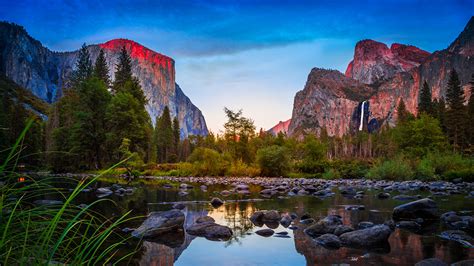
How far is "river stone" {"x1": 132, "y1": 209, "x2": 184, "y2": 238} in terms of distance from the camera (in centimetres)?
705

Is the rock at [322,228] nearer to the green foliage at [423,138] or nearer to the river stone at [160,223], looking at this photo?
the river stone at [160,223]

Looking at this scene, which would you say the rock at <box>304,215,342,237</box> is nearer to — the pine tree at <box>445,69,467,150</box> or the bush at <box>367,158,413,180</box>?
the bush at <box>367,158,413,180</box>

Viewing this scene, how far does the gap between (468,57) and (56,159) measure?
20935 cm

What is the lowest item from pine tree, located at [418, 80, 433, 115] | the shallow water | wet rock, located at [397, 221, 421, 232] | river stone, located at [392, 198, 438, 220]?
the shallow water

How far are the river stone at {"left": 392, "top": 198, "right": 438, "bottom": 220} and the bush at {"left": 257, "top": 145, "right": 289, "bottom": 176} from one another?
79.8 feet

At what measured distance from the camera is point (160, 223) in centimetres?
736

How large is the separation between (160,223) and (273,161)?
2640 centimetres

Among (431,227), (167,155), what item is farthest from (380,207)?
(167,155)

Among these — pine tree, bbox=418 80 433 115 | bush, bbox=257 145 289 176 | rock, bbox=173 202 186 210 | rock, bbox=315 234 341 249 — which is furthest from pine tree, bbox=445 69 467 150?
rock, bbox=315 234 341 249

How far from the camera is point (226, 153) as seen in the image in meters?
36.5

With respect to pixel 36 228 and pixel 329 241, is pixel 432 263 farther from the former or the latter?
pixel 36 228

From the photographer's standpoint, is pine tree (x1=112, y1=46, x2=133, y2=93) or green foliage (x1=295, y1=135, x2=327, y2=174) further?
pine tree (x1=112, y1=46, x2=133, y2=93)

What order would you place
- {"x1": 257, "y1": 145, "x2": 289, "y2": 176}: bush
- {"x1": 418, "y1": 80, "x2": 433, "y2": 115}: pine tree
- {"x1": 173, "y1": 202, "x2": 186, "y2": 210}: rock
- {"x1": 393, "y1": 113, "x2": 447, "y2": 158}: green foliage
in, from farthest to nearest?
{"x1": 418, "y1": 80, "x2": 433, "y2": 115}: pine tree
{"x1": 393, "y1": 113, "x2": 447, "y2": 158}: green foliage
{"x1": 257, "y1": 145, "x2": 289, "y2": 176}: bush
{"x1": 173, "y1": 202, "x2": 186, "y2": 210}: rock

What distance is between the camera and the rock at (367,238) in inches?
245
